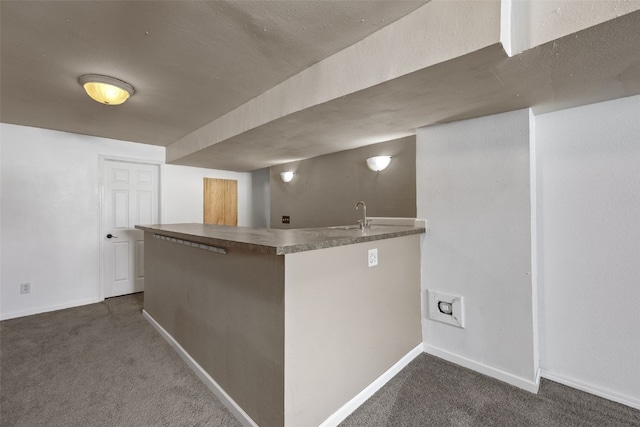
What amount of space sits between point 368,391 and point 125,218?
3882 millimetres

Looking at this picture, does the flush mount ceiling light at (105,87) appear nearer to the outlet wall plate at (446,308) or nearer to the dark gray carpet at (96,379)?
the dark gray carpet at (96,379)

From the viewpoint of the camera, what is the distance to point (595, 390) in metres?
1.79

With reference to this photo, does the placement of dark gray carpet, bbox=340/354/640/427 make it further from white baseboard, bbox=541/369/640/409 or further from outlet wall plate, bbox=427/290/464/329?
outlet wall plate, bbox=427/290/464/329

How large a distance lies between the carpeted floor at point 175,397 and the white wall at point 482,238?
202 mm

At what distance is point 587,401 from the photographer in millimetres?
1719

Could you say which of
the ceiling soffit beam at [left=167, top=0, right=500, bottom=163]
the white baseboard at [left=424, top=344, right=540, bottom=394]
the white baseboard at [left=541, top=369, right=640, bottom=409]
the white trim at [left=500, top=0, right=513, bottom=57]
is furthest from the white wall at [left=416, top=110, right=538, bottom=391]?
the ceiling soffit beam at [left=167, top=0, right=500, bottom=163]

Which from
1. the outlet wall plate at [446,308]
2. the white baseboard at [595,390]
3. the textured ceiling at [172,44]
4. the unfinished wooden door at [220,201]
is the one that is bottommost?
the white baseboard at [595,390]

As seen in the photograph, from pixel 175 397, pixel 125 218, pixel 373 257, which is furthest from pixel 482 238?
pixel 125 218

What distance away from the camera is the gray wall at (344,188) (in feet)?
10.0

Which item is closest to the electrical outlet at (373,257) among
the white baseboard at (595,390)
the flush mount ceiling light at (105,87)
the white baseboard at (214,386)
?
the white baseboard at (214,386)

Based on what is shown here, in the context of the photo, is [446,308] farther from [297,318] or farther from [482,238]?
[297,318]

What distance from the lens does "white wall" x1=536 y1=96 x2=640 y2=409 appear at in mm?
1694

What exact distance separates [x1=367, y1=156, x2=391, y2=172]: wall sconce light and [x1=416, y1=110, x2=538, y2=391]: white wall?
751 mm

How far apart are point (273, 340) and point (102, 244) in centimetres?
350
